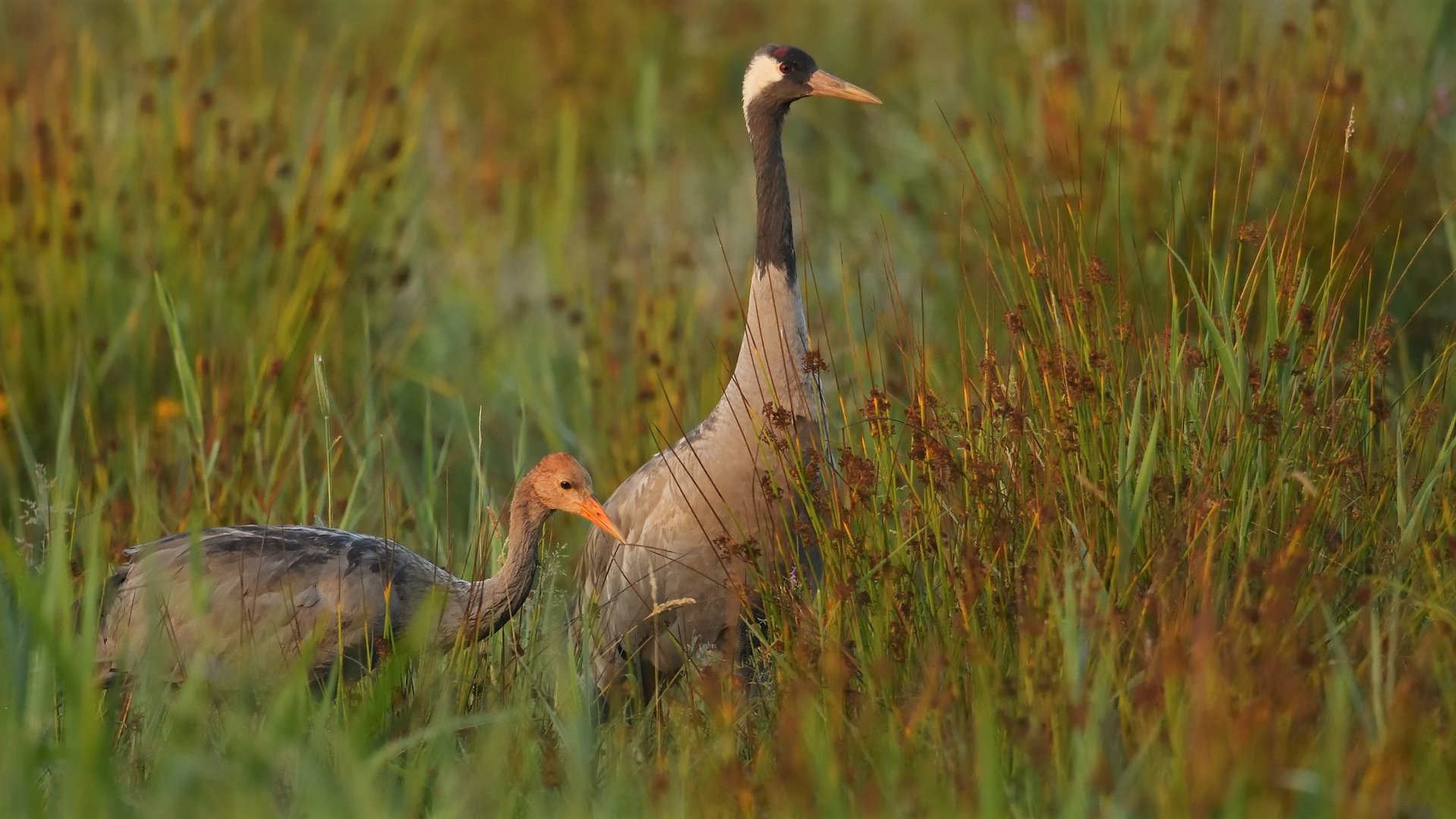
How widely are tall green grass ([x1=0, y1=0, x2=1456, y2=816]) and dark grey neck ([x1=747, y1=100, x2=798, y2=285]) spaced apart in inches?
11.2

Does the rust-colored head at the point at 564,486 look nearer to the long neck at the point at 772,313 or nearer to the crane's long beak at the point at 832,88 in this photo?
the long neck at the point at 772,313

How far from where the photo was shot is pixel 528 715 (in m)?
3.74

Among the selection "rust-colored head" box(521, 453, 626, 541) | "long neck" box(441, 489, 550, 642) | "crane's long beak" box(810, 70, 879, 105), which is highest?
"crane's long beak" box(810, 70, 879, 105)

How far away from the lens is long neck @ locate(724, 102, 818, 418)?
185 inches

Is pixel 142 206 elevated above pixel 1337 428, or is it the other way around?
pixel 142 206

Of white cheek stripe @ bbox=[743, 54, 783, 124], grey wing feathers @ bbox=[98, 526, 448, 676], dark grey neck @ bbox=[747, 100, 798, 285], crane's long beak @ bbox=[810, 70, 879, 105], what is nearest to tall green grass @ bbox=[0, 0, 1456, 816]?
grey wing feathers @ bbox=[98, 526, 448, 676]

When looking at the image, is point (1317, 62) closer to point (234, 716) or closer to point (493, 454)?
point (493, 454)

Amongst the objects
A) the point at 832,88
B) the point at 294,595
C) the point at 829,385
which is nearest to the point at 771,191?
the point at 832,88

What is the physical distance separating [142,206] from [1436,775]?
14.9ft

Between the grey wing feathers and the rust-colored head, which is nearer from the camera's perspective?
the grey wing feathers

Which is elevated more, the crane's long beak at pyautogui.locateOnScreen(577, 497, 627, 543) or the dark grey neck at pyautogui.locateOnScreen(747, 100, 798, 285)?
the dark grey neck at pyautogui.locateOnScreen(747, 100, 798, 285)

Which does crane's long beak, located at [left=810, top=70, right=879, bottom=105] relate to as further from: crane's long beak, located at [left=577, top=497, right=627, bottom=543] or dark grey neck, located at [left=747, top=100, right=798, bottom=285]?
crane's long beak, located at [left=577, top=497, right=627, bottom=543]

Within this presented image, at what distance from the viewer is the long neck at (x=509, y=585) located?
14.6 ft

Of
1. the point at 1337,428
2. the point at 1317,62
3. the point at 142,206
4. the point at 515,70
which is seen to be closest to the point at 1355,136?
the point at 1317,62
